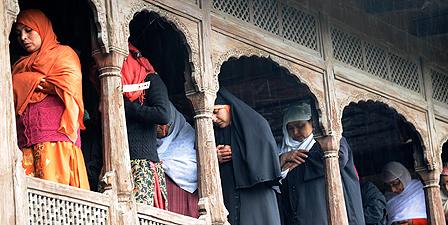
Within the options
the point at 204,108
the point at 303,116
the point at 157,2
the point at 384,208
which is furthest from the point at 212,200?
the point at 384,208

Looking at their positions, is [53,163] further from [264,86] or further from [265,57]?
[264,86]

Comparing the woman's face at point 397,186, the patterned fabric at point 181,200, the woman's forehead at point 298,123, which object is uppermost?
the woman's forehead at point 298,123

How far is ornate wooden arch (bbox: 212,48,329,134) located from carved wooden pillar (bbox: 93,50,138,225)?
4.69 feet

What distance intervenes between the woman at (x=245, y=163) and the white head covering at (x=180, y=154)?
486 millimetres

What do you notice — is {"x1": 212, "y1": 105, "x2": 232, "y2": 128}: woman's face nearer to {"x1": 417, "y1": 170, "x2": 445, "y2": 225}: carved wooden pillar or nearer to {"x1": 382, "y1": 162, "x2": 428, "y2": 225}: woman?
{"x1": 417, "y1": 170, "x2": 445, "y2": 225}: carved wooden pillar

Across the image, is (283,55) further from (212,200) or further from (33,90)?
(33,90)

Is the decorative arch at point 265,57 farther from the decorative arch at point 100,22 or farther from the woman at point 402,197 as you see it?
the woman at point 402,197

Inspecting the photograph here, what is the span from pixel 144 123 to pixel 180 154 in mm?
910

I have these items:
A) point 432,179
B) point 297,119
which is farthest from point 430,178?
point 297,119

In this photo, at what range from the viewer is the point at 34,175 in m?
12.3

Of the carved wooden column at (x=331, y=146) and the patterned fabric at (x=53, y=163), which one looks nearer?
the patterned fabric at (x=53, y=163)

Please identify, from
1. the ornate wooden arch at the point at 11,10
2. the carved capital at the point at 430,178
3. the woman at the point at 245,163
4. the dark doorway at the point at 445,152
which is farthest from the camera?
the dark doorway at the point at 445,152

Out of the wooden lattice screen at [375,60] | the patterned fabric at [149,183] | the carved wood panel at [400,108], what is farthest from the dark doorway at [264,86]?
the patterned fabric at [149,183]

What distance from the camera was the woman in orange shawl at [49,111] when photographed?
12.3 meters
